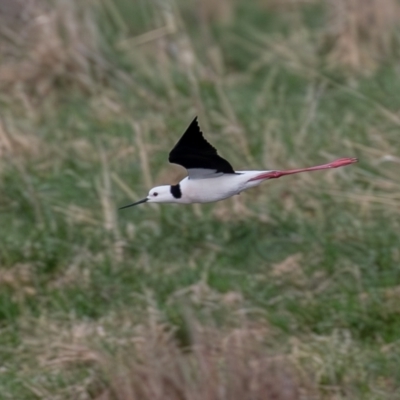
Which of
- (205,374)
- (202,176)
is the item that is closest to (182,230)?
(205,374)

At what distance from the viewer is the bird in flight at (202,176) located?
2.76m

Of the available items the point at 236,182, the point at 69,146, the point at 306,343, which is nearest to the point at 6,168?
the point at 69,146

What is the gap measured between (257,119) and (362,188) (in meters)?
1.09

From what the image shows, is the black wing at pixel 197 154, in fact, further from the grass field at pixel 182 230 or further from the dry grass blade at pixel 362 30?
the dry grass blade at pixel 362 30

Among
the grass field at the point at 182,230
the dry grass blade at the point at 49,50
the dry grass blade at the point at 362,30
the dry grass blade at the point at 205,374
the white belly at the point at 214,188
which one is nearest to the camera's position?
the white belly at the point at 214,188

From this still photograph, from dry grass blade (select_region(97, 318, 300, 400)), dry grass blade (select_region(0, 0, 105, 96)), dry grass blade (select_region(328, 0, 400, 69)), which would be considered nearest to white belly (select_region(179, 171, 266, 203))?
dry grass blade (select_region(97, 318, 300, 400))

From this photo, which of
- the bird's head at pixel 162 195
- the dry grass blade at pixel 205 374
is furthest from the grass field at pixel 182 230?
the bird's head at pixel 162 195

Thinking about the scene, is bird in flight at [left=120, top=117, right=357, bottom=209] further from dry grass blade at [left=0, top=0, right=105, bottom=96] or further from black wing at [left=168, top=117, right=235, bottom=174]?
dry grass blade at [left=0, top=0, right=105, bottom=96]

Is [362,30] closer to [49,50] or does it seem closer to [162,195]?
[49,50]

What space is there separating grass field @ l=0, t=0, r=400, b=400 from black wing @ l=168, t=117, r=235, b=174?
1.29 m

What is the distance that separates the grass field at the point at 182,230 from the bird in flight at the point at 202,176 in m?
1.27

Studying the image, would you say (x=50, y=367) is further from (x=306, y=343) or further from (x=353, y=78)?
(x=353, y=78)

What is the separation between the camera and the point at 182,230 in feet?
18.6

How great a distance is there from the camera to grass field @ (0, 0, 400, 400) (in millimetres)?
4512
